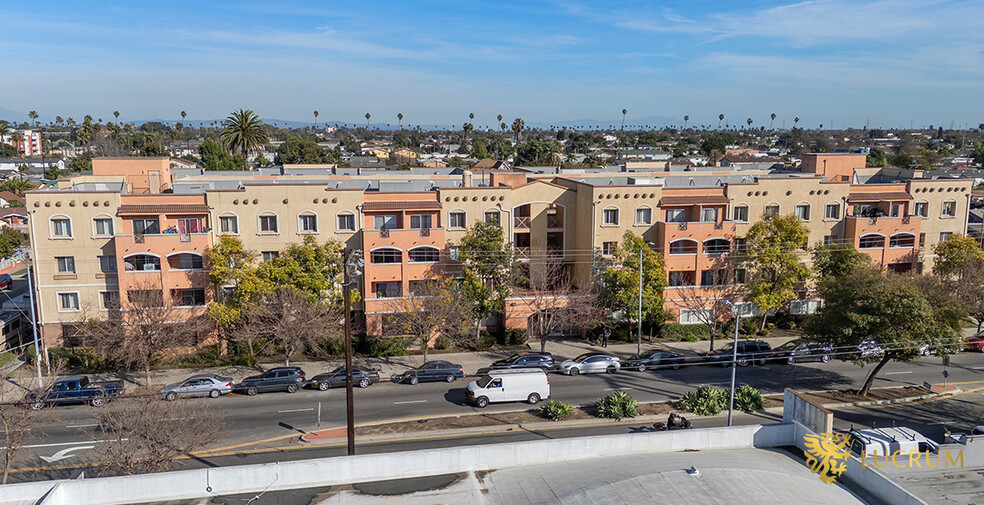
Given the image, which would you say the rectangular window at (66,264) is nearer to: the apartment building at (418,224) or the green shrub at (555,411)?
the apartment building at (418,224)

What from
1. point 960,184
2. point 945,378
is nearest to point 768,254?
point 945,378

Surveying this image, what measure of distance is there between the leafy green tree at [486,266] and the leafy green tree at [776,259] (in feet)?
59.8

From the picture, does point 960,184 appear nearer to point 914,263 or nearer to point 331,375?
point 914,263

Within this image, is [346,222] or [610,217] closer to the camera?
[346,222]

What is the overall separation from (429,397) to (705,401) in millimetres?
15495

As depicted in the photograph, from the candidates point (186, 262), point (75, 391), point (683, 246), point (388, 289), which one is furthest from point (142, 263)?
point (683, 246)

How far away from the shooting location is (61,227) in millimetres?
45625

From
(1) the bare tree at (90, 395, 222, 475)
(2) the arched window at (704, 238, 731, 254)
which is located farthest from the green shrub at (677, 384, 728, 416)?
(1) the bare tree at (90, 395, 222, 475)

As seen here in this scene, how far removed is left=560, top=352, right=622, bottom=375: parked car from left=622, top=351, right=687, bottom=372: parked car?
1.21 m

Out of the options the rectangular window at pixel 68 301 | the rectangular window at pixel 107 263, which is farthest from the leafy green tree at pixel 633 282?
the rectangular window at pixel 68 301

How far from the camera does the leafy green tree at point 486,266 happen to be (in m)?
47.7

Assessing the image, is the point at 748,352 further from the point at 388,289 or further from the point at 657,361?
the point at 388,289

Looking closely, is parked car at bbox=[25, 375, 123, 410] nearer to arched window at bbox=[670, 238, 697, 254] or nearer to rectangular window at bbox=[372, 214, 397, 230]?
rectangular window at bbox=[372, 214, 397, 230]

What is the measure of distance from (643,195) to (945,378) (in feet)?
74.1
